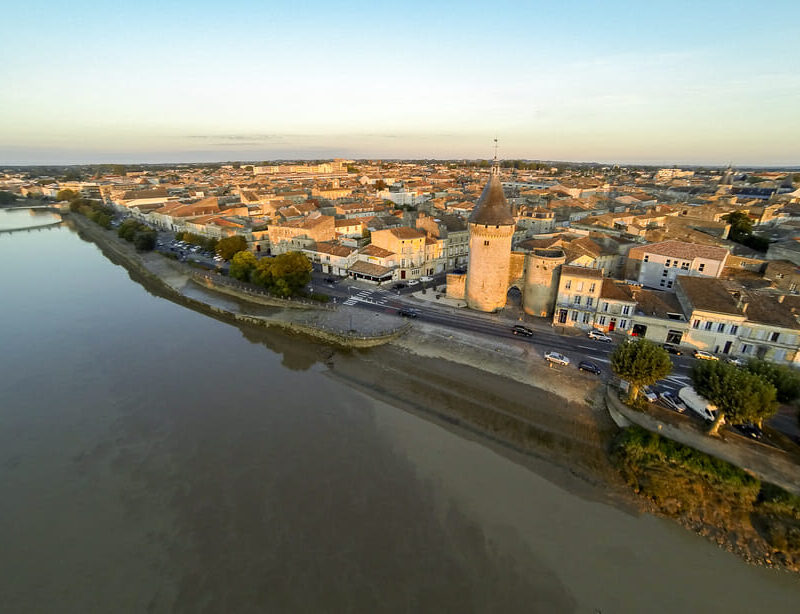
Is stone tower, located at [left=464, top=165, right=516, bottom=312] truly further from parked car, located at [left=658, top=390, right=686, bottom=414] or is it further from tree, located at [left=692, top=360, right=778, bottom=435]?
tree, located at [left=692, top=360, right=778, bottom=435]

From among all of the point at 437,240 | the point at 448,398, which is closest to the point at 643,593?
the point at 448,398

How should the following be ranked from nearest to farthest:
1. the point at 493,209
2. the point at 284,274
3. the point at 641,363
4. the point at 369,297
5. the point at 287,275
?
1. the point at 641,363
2. the point at 493,209
3. the point at 287,275
4. the point at 284,274
5. the point at 369,297

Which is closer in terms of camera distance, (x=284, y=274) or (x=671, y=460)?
(x=671, y=460)

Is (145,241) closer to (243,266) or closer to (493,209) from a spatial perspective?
(243,266)

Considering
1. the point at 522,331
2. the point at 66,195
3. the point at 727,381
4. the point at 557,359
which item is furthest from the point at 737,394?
the point at 66,195

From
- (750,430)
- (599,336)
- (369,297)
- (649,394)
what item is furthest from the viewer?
(369,297)
